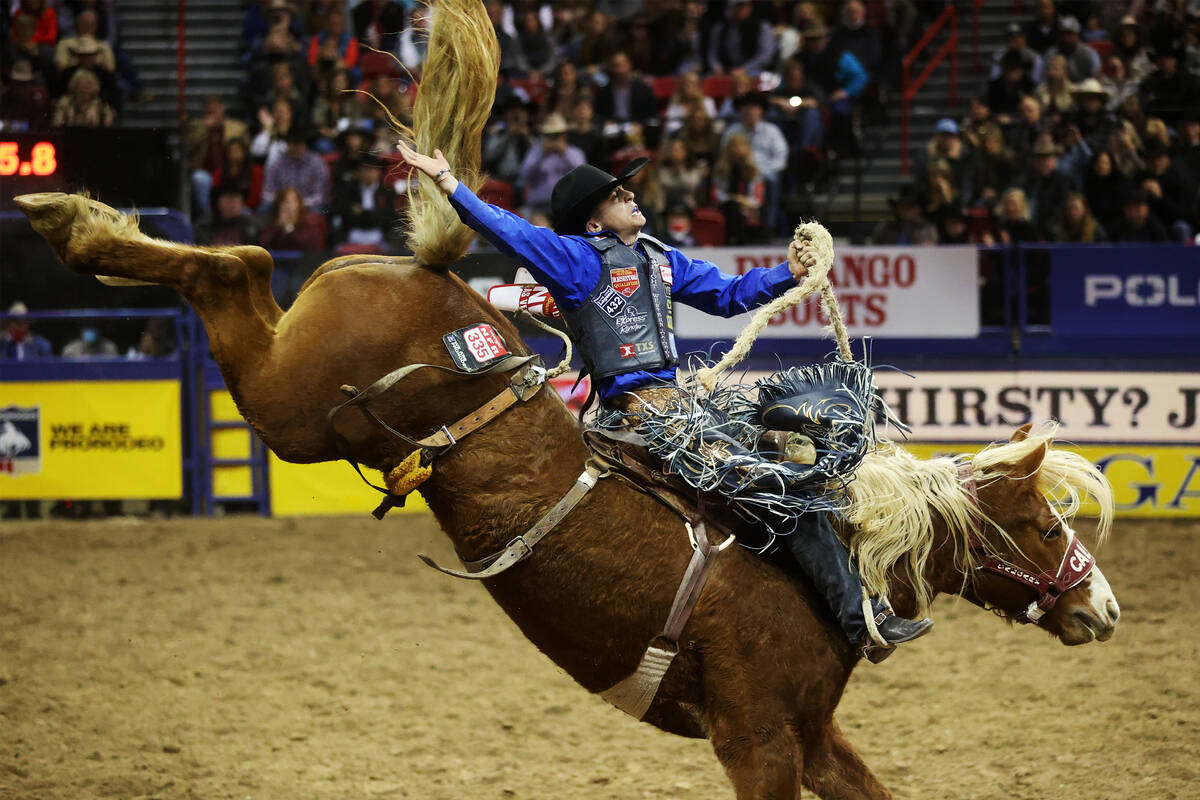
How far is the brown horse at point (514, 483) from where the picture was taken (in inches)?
130

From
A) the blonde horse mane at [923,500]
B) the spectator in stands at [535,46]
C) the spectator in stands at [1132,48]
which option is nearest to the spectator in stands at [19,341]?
the spectator in stands at [535,46]

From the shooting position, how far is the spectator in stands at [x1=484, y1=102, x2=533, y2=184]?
12.0 m

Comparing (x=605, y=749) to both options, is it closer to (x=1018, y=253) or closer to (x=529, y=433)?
(x=529, y=433)

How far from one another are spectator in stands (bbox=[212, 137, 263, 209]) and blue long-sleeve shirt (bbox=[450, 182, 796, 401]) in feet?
28.1

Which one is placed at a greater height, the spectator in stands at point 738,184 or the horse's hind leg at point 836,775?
the spectator in stands at point 738,184

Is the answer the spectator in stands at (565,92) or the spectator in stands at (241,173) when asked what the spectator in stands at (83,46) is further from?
the spectator in stands at (565,92)

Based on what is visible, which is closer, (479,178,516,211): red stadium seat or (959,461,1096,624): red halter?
(959,461,1096,624): red halter

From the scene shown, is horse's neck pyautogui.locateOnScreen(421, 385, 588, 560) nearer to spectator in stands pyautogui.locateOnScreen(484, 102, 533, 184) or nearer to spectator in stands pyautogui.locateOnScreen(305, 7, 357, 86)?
spectator in stands pyautogui.locateOnScreen(484, 102, 533, 184)

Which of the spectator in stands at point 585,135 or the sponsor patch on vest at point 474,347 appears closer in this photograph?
the sponsor patch on vest at point 474,347

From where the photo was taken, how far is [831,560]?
11.7 feet

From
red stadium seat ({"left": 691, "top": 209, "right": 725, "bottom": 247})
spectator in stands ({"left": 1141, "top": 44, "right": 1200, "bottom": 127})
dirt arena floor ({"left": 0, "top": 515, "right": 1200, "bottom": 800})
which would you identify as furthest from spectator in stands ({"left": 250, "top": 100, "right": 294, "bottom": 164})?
spectator in stands ({"left": 1141, "top": 44, "right": 1200, "bottom": 127})

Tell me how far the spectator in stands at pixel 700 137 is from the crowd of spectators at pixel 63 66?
5187mm

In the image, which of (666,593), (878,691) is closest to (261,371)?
(666,593)

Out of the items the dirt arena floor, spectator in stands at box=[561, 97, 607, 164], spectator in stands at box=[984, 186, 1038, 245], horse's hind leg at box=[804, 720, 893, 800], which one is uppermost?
spectator in stands at box=[561, 97, 607, 164]
